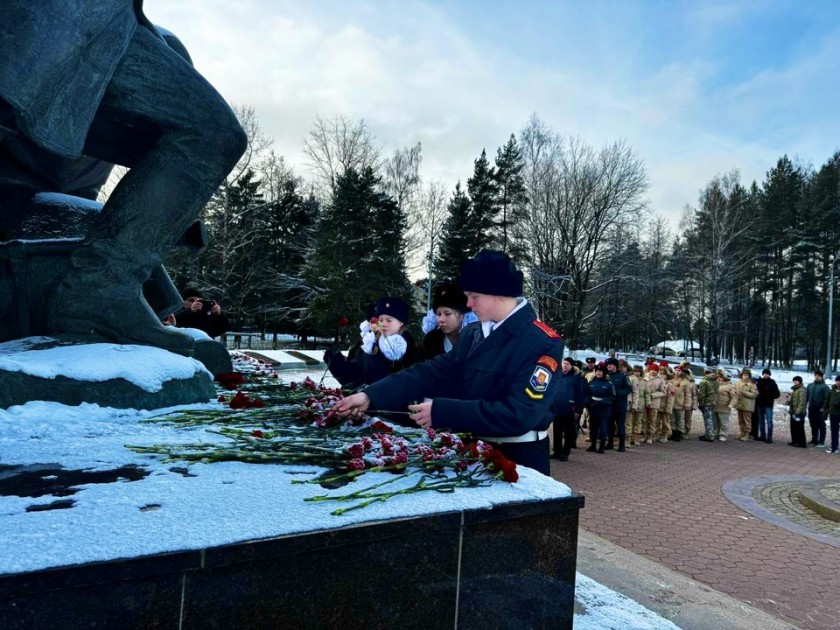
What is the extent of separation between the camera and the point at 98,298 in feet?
9.89

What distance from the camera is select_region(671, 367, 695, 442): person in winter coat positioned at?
42.5 feet

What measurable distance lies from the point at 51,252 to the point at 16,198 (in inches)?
28.0

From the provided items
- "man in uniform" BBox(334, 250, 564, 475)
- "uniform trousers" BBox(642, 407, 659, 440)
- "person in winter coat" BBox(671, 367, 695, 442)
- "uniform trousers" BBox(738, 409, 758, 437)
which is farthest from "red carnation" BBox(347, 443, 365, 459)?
"uniform trousers" BBox(738, 409, 758, 437)

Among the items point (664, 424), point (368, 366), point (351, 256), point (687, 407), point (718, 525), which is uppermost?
point (351, 256)

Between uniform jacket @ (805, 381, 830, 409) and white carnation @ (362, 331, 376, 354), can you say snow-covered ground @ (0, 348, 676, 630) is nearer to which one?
white carnation @ (362, 331, 376, 354)

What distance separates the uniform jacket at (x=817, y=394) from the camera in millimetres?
12867

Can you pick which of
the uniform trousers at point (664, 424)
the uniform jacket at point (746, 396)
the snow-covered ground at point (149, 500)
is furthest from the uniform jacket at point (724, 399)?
the snow-covered ground at point (149, 500)

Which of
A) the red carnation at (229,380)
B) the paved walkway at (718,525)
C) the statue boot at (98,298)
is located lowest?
the paved walkway at (718,525)

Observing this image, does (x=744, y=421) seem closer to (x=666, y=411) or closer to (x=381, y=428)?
(x=666, y=411)

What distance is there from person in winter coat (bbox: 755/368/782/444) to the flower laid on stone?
13658 millimetres

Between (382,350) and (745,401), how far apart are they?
1293cm

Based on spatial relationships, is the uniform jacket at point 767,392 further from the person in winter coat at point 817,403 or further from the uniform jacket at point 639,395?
the uniform jacket at point 639,395

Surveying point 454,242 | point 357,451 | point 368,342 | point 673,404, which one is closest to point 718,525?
point 368,342

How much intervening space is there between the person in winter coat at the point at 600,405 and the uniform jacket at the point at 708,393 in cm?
375
